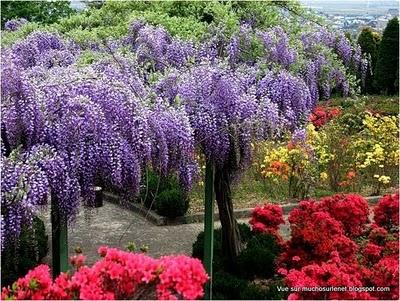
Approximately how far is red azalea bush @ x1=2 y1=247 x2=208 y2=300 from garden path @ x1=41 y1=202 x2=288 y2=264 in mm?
3981

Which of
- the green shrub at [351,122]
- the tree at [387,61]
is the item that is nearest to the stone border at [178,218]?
the green shrub at [351,122]

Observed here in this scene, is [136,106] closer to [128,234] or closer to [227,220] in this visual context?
[227,220]

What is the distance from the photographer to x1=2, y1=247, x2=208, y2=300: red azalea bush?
3.04 meters

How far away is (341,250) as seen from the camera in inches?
232

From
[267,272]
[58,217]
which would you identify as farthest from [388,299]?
[58,217]

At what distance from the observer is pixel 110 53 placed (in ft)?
19.9

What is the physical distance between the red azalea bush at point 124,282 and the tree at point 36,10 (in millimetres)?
18415

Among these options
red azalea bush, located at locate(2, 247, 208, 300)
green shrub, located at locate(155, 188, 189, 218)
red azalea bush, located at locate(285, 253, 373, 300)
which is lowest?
green shrub, located at locate(155, 188, 189, 218)

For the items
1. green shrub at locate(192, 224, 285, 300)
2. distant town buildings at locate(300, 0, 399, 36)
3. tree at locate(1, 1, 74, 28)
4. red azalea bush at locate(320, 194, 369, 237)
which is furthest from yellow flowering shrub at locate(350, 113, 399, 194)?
tree at locate(1, 1, 74, 28)

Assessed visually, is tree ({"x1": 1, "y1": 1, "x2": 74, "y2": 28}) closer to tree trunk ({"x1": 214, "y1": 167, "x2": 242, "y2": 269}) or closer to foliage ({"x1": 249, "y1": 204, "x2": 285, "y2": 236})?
foliage ({"x1": 249, "y1": 204, "x2": 285, "y2": 236})

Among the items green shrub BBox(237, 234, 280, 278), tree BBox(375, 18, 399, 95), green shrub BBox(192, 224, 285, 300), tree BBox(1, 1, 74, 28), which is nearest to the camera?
green shrub BBox(192, 224, 285, 300)

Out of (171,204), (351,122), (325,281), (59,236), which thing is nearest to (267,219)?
(171,204)

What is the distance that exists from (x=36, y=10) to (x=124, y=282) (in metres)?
19.1

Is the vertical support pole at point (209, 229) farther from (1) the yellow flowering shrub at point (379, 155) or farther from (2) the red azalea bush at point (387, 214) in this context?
(1) the yellow flowering shrub at point (379, 155)
